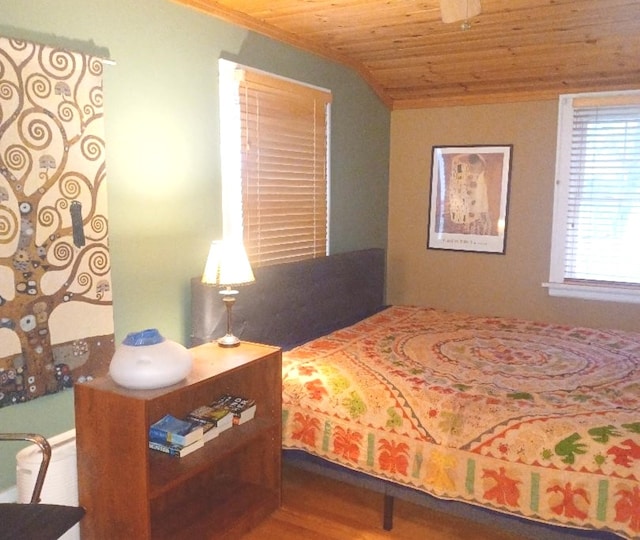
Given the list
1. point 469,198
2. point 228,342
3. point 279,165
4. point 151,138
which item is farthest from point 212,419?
point 469,198

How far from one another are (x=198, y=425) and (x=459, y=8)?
6.55ft

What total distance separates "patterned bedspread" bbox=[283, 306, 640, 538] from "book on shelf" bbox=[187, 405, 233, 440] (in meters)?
0.32

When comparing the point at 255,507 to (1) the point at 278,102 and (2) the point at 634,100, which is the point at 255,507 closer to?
(1) the point at 278,102

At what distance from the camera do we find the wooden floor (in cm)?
248

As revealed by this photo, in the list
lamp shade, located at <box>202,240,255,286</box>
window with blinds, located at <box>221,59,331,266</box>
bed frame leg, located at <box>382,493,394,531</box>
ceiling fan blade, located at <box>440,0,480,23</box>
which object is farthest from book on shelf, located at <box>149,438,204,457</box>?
ceiling fan blade, located at <box>440,0,480,23</box>

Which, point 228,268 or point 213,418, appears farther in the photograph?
point 228,268

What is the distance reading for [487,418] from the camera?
7.47 feet

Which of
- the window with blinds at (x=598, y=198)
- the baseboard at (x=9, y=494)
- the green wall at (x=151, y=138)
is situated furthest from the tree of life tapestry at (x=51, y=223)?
the window with blinds at (x=598, y=198)

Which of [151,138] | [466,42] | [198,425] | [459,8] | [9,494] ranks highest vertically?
[466,42]

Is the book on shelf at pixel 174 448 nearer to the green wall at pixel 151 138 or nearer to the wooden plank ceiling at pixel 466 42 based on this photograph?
the green wall at pixel 151 138

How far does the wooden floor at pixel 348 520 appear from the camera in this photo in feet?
8.13

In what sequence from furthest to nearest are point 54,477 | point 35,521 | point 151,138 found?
point 151,138, point 54,477, point 35,521

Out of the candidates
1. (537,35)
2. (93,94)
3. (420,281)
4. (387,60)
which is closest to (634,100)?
(537,35)

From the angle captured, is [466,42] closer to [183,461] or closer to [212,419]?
[212,419]
